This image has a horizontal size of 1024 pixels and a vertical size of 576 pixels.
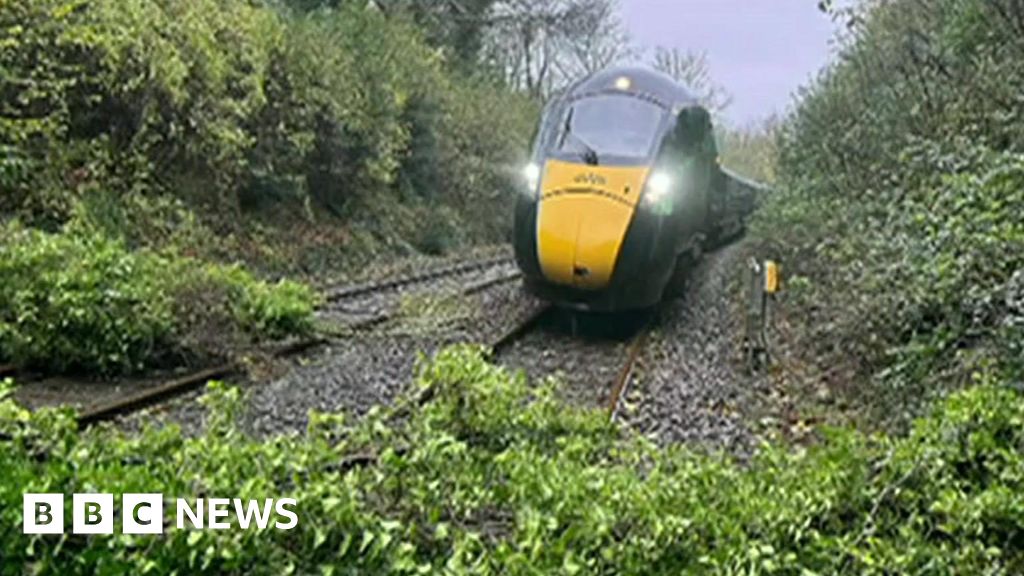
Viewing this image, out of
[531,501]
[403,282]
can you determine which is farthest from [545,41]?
[531,501]

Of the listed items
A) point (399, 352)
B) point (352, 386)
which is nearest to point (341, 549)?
point (352, 386)

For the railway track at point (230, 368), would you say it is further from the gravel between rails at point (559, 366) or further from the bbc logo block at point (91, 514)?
the bbc logo block at point (91, 514)

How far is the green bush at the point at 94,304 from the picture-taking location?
7.93 metres

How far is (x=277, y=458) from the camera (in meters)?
3.86

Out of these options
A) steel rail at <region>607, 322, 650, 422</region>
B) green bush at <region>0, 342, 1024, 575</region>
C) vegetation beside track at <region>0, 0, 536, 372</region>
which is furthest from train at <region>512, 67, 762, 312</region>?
green bush at <region>0, 342, 1024, 575</region>

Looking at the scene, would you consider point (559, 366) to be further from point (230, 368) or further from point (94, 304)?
point (94, 304)

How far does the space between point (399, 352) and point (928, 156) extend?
5427 mm

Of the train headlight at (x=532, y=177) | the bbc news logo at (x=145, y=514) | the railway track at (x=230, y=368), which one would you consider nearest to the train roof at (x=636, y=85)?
the train headlight at (x=532, y=177)

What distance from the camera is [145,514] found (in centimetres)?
338

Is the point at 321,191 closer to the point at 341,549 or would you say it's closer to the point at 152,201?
the point at 152,201

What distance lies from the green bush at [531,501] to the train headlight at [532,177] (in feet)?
22.3

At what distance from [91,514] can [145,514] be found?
0.59 feet

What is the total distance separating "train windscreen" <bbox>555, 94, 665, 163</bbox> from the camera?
11266 mm

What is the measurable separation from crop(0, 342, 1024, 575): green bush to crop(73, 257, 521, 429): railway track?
2.88m
